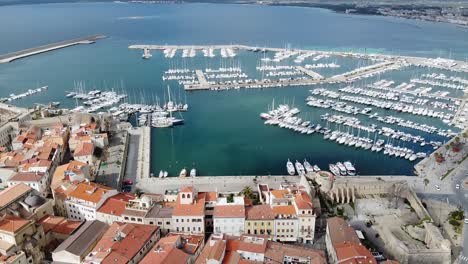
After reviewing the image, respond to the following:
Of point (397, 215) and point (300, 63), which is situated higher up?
point (300, 63)

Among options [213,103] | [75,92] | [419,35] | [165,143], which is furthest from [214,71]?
[419,35]

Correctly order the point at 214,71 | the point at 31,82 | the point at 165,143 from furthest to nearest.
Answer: the point at 214,71 < the point at 31,82 < the point at 165,143

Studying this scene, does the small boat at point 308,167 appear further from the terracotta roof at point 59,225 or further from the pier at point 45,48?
the pier at point 45,48

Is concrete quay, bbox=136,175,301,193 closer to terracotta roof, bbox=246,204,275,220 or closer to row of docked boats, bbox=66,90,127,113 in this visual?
terracotta roof, bbox=246,204,275,220

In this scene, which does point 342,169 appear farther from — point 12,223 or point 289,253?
point 12,223

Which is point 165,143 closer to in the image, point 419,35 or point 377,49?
point 377,49

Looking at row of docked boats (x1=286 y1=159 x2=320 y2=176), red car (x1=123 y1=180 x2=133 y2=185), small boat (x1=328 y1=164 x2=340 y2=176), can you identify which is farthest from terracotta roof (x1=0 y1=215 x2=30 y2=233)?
small boat (x1=328 y1=164 x2=340 y2=176)
